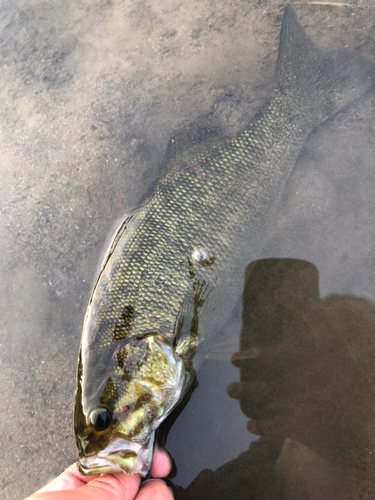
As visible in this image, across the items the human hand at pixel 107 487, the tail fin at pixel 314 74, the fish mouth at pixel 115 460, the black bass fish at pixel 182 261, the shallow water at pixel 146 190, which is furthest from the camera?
the tail fin at pixel 314 74

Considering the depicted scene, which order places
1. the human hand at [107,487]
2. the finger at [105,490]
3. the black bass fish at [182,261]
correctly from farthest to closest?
the black bass fish at [182,261]
the human hand at [107,487]
the finger at [105,490]

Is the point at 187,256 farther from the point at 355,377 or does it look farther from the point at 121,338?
the point at 355,377

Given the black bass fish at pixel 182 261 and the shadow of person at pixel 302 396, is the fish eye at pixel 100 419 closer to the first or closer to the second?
the black bass fish at pixel 182 261

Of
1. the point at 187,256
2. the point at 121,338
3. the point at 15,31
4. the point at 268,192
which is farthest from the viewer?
the point at 15,31

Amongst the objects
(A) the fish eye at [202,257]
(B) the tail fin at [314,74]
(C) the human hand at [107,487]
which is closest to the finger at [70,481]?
(C) the human hand at [107,487]

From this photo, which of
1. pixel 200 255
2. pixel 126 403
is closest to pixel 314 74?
pixel 200 255

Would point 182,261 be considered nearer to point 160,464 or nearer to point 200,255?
point 200,255

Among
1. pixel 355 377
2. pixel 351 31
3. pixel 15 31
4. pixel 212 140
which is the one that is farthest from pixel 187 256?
pixel 15 31
